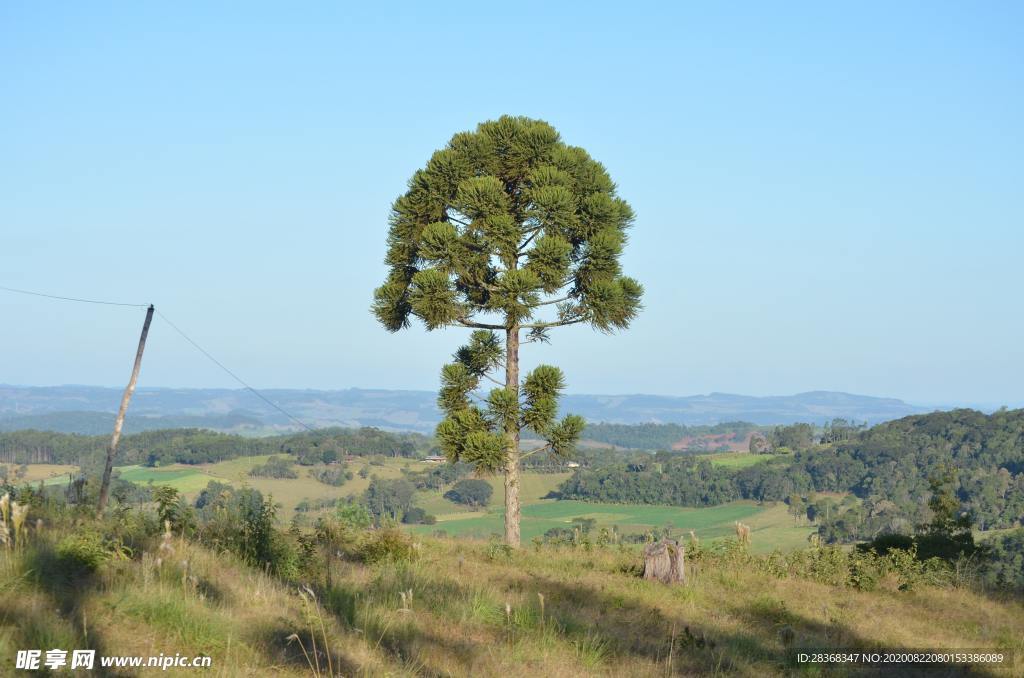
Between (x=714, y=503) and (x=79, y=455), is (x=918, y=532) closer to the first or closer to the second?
(x=714, y=503)

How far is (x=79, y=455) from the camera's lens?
95.1 m

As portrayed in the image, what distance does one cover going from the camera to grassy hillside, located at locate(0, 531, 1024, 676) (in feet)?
25.7

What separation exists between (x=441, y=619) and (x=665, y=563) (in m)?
6.40

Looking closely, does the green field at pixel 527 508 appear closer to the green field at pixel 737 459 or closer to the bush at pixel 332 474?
the bush at pixel 332 474

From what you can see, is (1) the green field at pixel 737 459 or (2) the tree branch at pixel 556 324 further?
(1) the green field at pixel 737 459

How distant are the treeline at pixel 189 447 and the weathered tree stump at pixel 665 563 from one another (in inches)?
3748

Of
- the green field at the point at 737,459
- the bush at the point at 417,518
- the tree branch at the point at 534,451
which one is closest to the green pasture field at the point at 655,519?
the bush at the point at 417,518

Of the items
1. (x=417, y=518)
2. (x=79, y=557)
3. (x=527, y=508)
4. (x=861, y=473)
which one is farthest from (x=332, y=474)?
(x=79, y=557)

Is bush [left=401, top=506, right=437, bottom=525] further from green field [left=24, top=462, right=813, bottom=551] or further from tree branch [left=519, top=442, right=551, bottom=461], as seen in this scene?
tree branch [left=519, top=442, right=551, bottom=461]

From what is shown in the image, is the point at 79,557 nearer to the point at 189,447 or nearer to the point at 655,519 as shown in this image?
→ the point at 655,519

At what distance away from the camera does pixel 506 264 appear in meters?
20.1

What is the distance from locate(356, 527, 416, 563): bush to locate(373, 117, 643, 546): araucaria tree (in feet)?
12.9

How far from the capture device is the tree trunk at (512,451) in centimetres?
1984

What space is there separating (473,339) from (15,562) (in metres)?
13.1
